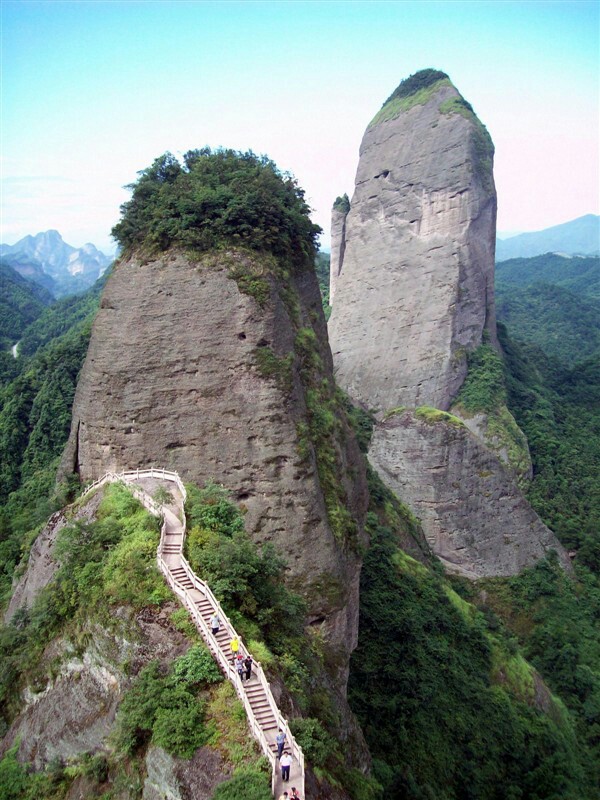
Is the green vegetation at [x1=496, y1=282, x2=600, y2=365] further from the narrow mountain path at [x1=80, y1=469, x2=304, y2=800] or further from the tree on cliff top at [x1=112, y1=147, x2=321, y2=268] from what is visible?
the narrow mountain path at [x1=80, y1=469, x2=304, y2=800]

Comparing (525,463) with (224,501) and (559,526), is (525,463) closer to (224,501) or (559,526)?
(559,526)

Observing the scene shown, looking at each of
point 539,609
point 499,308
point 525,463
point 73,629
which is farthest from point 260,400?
point 499,308

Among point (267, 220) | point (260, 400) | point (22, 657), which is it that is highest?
point (267, 220)

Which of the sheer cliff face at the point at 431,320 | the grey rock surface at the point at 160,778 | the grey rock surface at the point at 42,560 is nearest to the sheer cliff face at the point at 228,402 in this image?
the grey rock surface at the point at 42,560

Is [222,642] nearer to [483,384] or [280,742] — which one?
[280,742]

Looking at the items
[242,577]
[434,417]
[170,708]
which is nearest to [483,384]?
[434,417]

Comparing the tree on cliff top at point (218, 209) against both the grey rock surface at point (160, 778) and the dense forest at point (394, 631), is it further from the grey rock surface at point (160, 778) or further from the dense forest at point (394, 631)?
the grey rock surface at point (160, 778)
